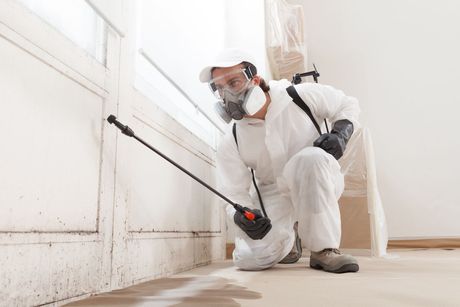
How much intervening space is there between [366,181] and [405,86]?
5.09 ft

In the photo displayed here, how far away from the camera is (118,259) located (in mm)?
1154

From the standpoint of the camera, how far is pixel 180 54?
1.75 m

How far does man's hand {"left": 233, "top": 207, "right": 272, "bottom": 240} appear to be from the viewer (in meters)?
1.58

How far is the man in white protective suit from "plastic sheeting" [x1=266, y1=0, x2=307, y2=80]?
3.57 ft

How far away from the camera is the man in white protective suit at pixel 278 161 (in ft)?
5.04

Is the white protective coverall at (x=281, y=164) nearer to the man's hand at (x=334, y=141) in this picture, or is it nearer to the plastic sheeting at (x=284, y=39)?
the man's hand at (x=334, y=141)

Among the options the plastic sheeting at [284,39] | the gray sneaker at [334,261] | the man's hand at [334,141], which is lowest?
the gray sneaker at [334,261]

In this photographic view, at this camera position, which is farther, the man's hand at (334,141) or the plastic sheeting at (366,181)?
the plastic sheeting at (366,181)

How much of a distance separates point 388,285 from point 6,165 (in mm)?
963

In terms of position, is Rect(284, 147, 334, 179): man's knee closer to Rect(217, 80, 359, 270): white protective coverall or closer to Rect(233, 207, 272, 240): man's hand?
Rect(217, 80, 359, 270): white protective coverall

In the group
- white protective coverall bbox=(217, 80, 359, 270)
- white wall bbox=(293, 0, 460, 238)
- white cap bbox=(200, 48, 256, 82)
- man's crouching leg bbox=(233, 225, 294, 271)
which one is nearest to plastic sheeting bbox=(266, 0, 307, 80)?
white wall bbox=(293, 0, 460, 238)

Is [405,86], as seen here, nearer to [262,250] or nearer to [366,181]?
[366,181]

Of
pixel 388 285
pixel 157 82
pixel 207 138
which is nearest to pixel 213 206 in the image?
pixel 207 138

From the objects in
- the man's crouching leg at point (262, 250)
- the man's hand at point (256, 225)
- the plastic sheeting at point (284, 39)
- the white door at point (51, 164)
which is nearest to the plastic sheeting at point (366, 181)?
the man's crouching leg at point (262, 250)
